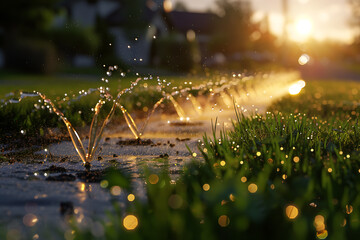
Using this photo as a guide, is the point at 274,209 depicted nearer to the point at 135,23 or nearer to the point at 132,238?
the point at 132,238

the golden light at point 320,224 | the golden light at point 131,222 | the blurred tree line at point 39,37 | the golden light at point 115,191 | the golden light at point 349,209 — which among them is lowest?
the golden light at point 349,209

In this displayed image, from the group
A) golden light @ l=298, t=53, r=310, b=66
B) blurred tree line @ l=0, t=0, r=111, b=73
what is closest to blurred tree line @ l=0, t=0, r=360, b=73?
blurred tree line @ l=0, t=0, r=111, b=73

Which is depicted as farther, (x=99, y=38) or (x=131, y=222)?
(x=99, y=38)

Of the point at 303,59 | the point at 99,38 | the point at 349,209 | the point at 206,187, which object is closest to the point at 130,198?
the point at 206,187

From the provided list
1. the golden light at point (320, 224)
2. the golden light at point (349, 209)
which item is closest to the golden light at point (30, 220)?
the golden light at point (320, 224)

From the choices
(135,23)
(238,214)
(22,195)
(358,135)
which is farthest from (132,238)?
(135,23)

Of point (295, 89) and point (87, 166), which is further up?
point (295, 89)

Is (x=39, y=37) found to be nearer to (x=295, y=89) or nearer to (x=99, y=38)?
(x=99, y=38)

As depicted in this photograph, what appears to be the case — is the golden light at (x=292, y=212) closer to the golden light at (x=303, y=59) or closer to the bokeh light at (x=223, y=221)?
the bokeh light at (x=223, y=221)
